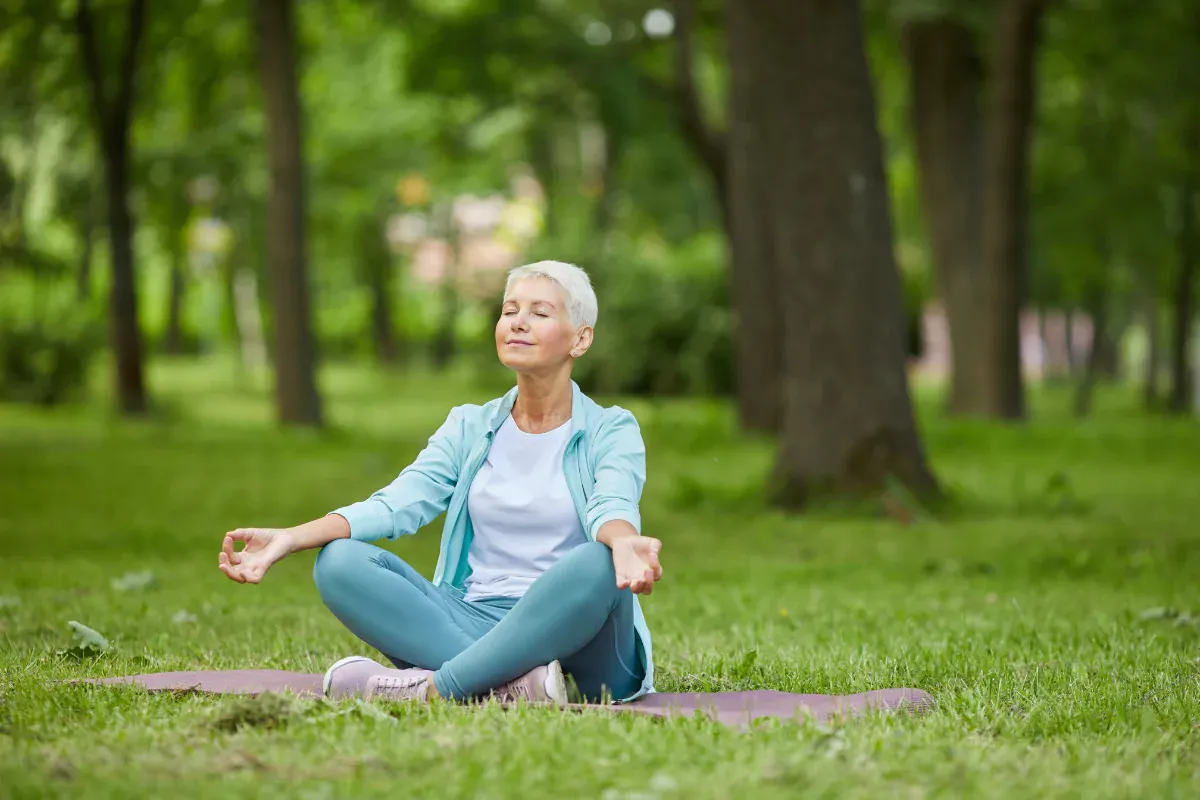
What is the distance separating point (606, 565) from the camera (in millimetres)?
4582

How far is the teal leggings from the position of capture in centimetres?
462

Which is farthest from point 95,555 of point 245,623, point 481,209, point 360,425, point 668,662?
point 481,209

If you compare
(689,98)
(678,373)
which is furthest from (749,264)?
(678,373)

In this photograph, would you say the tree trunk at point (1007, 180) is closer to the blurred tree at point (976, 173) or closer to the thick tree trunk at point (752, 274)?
the blurred tree at point (976, 173)

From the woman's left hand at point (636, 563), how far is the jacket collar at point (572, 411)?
0.63m

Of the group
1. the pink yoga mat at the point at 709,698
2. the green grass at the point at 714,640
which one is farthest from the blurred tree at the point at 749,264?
the pink yoga mat at the point at 709,698

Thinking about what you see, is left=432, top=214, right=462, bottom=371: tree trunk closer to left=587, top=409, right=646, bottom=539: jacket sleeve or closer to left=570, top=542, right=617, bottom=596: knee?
left=587, top=409, right=646, bottom=539: jacket sleeve

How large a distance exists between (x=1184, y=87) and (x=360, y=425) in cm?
1303

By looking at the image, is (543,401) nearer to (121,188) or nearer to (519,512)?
(519,512)

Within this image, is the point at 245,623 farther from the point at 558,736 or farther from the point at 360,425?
the point at 360,425

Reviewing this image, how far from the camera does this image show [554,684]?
15.6ft

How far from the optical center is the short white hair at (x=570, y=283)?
4992 mm

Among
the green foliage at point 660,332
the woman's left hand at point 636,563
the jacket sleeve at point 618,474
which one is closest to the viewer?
the woman's left hand at point 636,563

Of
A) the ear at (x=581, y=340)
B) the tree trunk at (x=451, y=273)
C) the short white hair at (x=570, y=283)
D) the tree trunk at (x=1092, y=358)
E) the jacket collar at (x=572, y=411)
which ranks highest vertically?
the tree trunk at (x=451, y=273)
